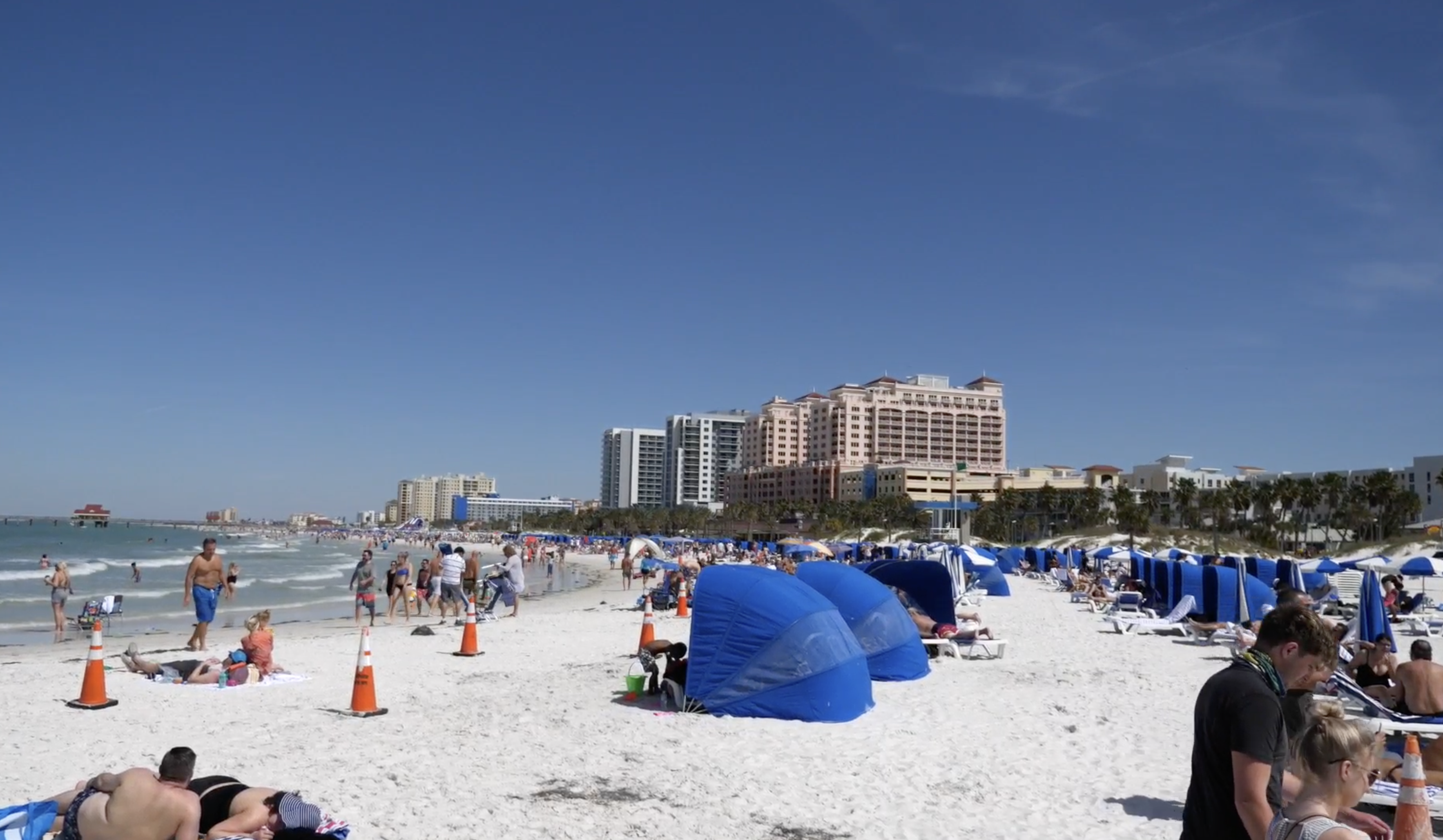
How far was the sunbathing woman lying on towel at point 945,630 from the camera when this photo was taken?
49.8 ft

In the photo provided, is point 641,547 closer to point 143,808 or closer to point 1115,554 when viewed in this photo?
point 1115,554

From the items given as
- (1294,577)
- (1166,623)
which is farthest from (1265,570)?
(1166,623)

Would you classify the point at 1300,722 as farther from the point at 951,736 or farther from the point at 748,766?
the point at 951,736

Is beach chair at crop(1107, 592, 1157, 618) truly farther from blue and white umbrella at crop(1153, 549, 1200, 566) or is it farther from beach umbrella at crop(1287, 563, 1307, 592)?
blue and white umbrella at crop(1153, 549, 1200, 566)

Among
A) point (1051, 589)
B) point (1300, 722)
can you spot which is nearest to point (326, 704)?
point (1300, 722)

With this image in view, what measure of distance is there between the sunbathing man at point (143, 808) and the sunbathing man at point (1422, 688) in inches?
343

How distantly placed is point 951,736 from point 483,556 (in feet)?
304

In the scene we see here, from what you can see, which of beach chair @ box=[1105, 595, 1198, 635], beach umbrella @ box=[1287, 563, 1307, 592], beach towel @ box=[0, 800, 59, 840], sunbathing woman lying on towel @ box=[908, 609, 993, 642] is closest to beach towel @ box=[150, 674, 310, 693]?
beach towel @ box=[0, 800, 59, 840]

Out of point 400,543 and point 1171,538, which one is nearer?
point 1171,538

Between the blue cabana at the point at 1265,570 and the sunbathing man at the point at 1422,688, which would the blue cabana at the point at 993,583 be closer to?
the blue cabana at the point at 1265,570

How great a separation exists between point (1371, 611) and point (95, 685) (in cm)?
1656

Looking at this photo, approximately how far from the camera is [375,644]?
1633 cm

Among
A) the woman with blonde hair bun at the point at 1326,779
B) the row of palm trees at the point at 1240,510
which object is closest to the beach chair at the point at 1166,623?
the woman with blonde hair bun at the point at 1326,779

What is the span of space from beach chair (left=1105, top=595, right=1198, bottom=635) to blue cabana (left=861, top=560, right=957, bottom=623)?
4532 millimetres
